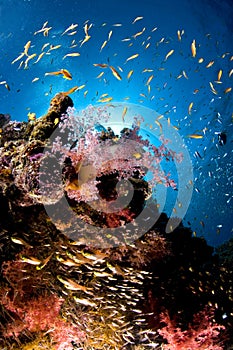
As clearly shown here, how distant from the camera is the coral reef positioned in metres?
5.14

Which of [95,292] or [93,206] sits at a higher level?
[93,206]

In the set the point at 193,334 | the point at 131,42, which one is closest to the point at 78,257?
the point at 193,334

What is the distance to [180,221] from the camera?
7.69 m

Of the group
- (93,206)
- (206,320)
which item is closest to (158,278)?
(206,320)

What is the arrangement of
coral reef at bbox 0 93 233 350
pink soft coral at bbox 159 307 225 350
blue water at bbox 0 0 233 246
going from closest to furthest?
coral reef at bbox 0 93 233 350 < pink soft coral at bbox 159 307 225 350 < blue water at bbox 0 0 233 246

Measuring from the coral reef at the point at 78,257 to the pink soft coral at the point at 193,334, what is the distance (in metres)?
0.02

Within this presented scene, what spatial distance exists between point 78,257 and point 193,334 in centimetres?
340

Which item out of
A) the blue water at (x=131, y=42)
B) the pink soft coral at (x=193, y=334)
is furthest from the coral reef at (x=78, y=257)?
the blue water at (x=131, y=42)

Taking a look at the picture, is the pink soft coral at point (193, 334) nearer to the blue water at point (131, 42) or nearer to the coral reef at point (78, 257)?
the coral reef at point (78, 257)

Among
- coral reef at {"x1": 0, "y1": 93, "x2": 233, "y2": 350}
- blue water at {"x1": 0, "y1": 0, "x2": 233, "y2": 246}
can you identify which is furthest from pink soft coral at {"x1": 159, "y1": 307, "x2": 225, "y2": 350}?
blue water at {"x1": 0, "y1": 0, "x2": 233, "y2": 246}

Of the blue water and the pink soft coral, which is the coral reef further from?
the blue water

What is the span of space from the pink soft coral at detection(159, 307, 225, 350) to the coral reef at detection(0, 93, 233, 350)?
0.07 ft

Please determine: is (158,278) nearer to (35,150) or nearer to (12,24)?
(35,150)

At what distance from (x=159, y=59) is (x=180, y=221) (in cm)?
1585
